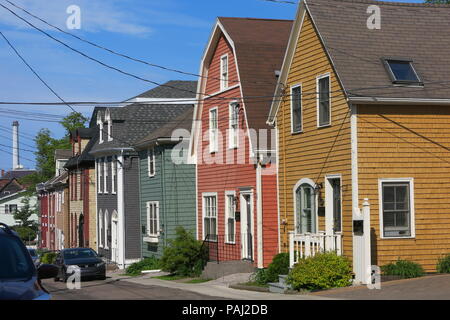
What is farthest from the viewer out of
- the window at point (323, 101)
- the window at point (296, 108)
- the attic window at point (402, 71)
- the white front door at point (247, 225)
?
the white front door at point (247, 225)

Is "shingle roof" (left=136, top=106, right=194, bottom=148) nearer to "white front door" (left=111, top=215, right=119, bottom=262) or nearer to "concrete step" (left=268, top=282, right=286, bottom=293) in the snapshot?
"white front door" (left=111, top=215, right=119, bottom=262)

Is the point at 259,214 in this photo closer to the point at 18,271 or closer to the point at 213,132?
the point at 213,132

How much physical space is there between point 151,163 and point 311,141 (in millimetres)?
16346

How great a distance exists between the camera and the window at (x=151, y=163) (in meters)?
39.6

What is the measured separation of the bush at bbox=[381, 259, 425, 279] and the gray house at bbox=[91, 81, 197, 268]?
21.7 metres

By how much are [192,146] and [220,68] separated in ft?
14.7

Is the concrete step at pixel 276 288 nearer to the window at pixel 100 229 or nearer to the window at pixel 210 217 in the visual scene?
the window at pixel 210 217

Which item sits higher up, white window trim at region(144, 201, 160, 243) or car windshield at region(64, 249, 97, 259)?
white window trim at region(144, 201, 160, 243)

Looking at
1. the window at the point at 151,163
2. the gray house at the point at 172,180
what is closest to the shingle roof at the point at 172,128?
the gray house at the point at 172,180

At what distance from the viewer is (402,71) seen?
23.2 m

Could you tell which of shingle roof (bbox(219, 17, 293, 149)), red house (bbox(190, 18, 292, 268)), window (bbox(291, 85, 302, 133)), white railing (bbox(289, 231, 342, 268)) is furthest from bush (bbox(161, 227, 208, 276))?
white railing (bbox(289, 231, 342, 268))

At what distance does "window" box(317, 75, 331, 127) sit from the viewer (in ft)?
78.8

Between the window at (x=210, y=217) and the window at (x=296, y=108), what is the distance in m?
7.86
